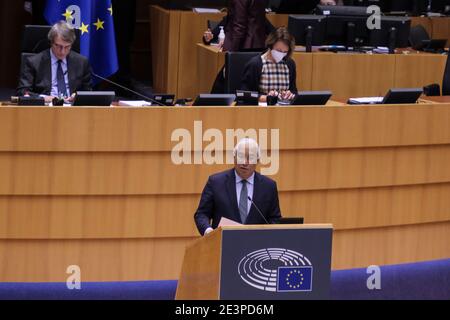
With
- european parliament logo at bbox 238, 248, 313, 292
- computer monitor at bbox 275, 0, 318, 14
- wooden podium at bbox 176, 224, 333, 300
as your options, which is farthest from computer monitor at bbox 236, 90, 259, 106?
computer monitor at bbox 275, 0, 318, 14

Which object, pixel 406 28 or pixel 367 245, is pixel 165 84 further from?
pixel 367 245

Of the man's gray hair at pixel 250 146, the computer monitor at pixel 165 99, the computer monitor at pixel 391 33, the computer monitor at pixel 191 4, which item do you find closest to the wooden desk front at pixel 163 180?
the computer monitor at pixel 165 99

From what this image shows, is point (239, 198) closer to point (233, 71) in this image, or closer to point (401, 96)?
point (401, 96)

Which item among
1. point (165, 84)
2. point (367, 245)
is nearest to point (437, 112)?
point (367, 245)

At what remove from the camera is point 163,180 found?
25.5 ft

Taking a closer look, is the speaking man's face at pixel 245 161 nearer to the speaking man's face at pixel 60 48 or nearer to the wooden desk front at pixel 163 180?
the wooden desk front at pixel 163 180

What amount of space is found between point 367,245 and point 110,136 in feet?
6.74

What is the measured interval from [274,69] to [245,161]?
2807 millimetres

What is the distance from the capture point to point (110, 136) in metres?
7.61

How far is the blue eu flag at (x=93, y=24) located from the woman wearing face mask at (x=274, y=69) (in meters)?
1.99

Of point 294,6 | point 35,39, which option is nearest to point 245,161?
point 35,39

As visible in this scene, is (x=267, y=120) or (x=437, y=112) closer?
(x=267, y=120)

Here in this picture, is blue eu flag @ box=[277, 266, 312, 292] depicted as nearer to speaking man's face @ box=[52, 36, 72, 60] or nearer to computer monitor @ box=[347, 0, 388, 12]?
speaking man's face @ box=[52, 36, 72, 60]

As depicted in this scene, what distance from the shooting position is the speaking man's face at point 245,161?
6633 mm
